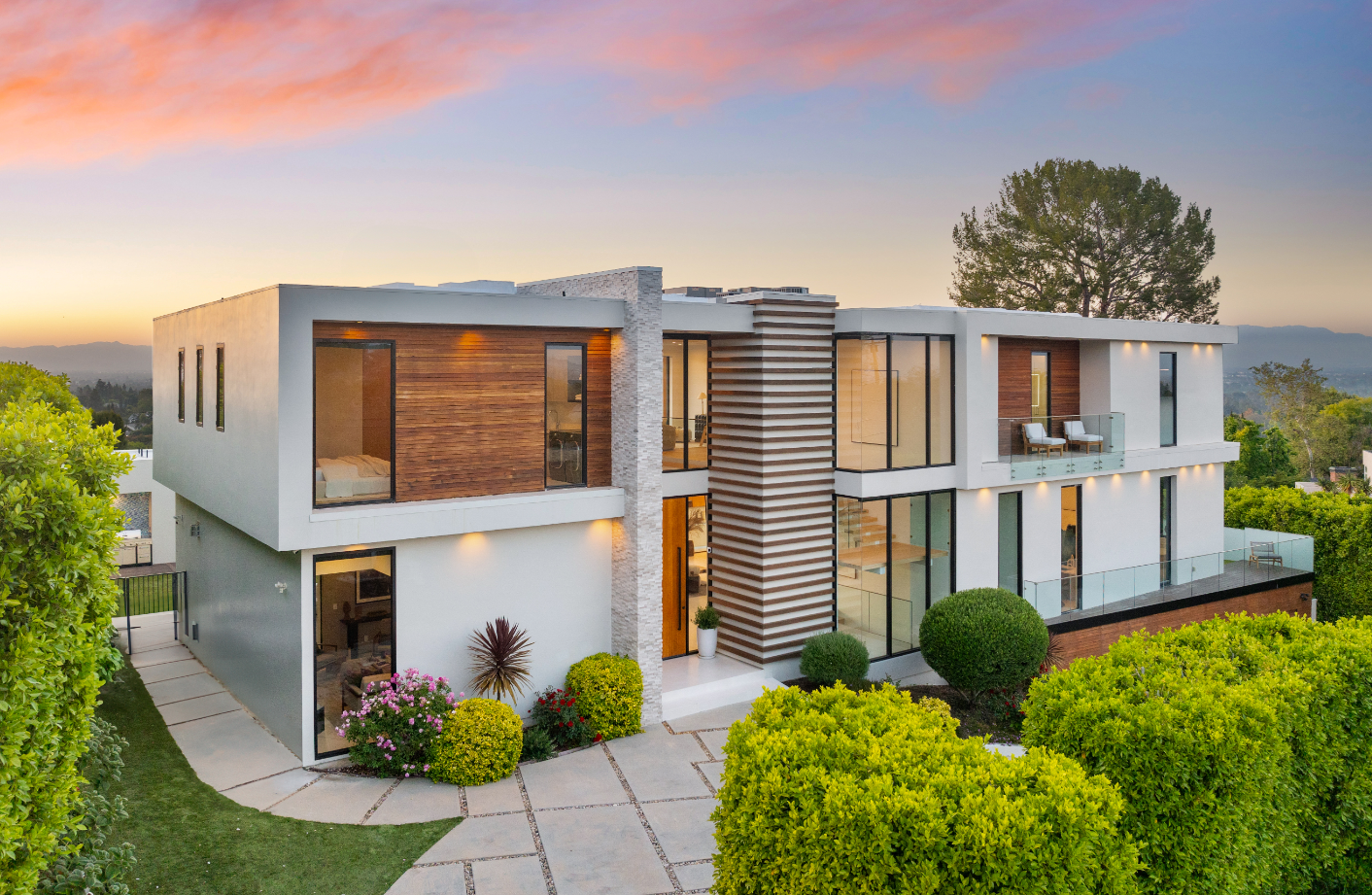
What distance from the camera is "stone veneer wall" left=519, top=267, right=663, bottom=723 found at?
11.8 m

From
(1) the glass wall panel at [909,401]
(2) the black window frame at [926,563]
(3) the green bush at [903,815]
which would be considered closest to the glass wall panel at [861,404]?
(1) the glass wall panel at [909,401]

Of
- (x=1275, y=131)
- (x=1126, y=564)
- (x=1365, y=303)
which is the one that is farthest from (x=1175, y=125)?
(x=1126, y=564)

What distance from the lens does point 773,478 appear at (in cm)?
1359

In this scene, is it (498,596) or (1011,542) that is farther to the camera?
(1011,542)

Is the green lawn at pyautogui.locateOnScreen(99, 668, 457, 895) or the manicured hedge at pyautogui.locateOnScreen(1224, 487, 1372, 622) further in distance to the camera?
the manicured hedge at pyautogui.locateOnScreen(1224, 487, 1372, 622)

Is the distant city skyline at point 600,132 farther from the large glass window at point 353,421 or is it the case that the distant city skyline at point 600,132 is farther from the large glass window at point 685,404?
the large glass window at point 353,421

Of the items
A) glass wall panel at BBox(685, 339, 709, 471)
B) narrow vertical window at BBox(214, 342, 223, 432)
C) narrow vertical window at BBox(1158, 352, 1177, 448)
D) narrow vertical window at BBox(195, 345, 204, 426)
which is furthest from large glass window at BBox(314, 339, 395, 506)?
narrow vertical window at BBox(1158, 352, 1177, 448)

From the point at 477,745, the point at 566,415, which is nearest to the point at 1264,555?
the point at 566,415

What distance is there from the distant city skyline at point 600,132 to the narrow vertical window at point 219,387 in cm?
744

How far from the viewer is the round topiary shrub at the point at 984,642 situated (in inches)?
503

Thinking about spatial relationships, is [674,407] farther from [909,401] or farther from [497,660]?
[497,660]

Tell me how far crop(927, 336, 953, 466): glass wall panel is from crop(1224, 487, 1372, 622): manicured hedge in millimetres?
11271

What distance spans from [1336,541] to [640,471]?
699 inches

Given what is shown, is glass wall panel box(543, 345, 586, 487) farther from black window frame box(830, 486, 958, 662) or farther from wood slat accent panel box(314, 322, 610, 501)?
black window frame box(830, 486, 958, 662)
